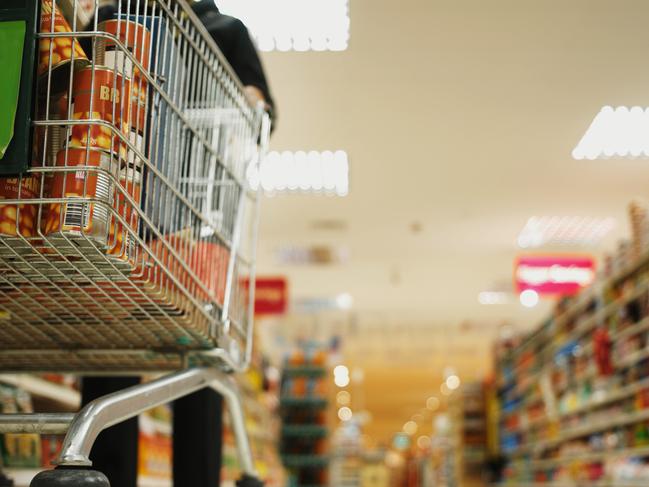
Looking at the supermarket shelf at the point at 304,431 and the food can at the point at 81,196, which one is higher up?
the food can at the point at 81,196

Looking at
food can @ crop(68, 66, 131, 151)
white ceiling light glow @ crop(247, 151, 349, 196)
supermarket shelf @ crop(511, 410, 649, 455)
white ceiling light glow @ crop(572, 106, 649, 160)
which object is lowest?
supermarket shelf @ crop(511, 410, 649, 455)

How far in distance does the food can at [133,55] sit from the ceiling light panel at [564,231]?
696 cm

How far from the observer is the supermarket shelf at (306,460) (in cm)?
901

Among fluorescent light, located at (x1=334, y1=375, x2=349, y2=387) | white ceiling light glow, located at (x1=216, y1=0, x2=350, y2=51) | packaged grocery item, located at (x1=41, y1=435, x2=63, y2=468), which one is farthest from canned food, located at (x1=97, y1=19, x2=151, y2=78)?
fluorescent light, located at (x1=334, y1=375, x2=349, y2=387)

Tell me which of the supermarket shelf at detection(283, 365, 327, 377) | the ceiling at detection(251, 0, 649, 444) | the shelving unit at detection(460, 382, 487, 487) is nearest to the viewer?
the ceiling at detection(251, 0, 649, 444)

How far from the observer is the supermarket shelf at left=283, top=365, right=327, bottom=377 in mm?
9625

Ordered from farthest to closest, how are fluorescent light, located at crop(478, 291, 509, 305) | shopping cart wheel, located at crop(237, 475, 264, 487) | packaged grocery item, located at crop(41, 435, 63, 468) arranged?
fluorescent light, located at crop(478, 291, 509, 305) → packaged grocery item, located at crop(41, 435, 63, 468) → shopping cart wheel, located at crop(237, 475, 264, 487)

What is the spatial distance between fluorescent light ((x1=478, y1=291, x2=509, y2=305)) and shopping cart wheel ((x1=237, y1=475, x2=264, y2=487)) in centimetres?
986

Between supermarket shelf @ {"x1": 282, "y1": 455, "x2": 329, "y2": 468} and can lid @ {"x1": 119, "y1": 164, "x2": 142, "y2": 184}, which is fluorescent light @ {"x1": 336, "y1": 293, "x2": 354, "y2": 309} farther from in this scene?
can lid @ {"x1": 119, "y1": 164, "x2": 142, "y2": 184}

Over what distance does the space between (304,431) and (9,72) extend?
27.1ft

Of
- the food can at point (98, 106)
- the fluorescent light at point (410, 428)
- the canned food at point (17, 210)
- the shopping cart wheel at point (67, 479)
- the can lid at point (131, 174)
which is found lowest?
the shopping cart wheel at point (67, 479)

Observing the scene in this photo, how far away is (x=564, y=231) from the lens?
839 centimetres

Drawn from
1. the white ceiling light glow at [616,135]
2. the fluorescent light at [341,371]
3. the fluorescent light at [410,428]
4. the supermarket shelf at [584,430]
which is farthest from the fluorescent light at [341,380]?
the white ceiling light glow at [616,135]

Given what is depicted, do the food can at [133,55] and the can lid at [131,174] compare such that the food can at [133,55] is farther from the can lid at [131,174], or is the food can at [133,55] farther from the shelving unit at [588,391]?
the shelving unit at [588,391]
